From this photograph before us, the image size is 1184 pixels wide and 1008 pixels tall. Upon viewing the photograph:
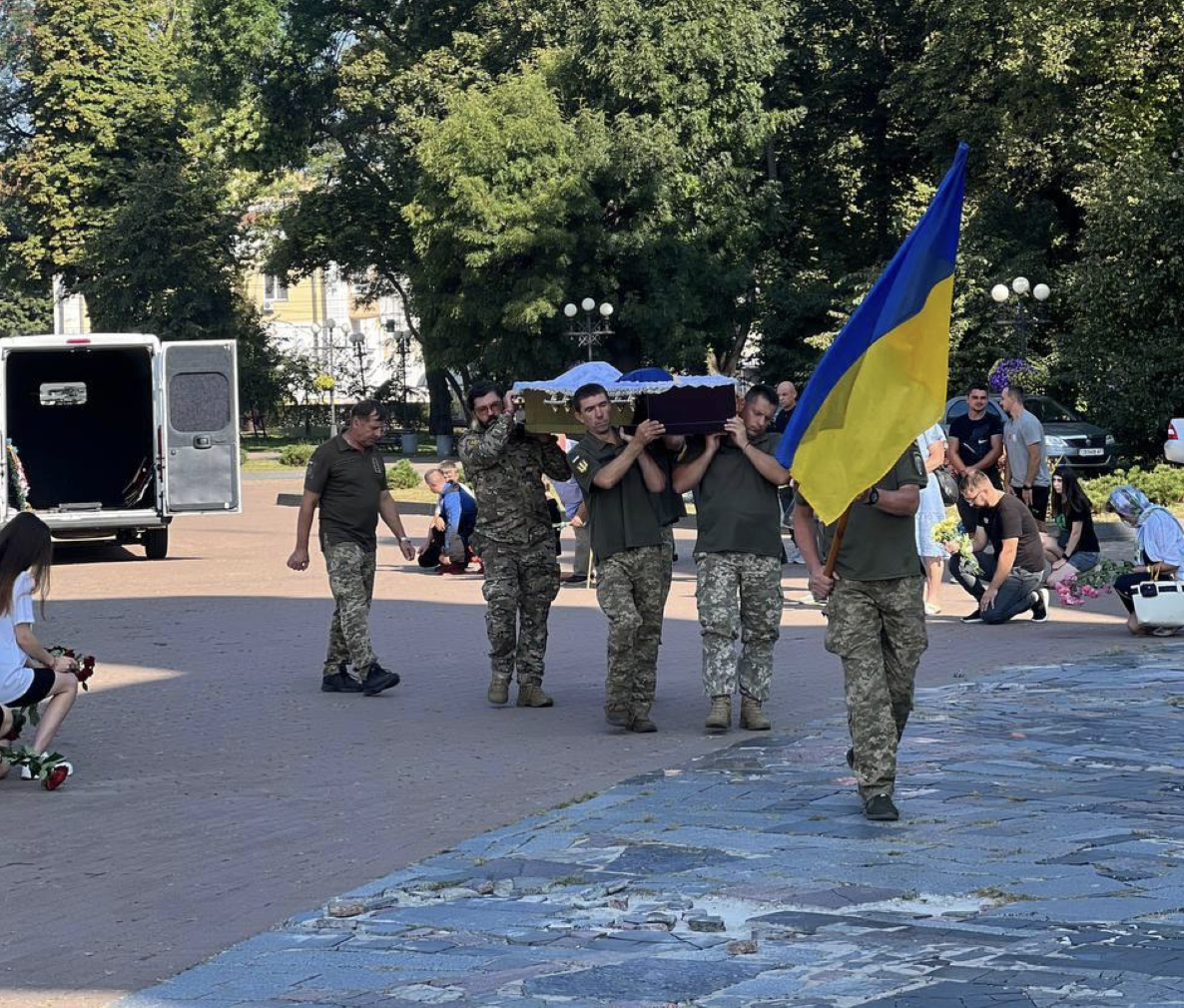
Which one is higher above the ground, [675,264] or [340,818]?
[675,264]

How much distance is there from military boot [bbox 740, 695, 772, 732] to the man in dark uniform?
2.61 m

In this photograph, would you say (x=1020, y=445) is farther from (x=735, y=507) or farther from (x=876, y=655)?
(x=876, y=655)

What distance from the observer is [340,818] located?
870cm

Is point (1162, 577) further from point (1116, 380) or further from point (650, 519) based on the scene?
point (1116, 380)

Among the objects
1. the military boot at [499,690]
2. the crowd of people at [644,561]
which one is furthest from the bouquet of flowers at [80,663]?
the military boot at [499,690]

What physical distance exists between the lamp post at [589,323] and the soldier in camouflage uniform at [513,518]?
124 ft

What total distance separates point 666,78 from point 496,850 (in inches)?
1797

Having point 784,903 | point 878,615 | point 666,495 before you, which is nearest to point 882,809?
point 878,615

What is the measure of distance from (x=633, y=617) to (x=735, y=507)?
2.67ft

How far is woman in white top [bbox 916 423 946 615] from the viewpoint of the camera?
1616 cm

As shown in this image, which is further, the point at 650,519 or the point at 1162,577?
the point at 1162,577

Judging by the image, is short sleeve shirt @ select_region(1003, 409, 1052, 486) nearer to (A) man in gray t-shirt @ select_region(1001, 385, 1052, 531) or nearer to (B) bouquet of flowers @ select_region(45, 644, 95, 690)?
(A) man in gray t-shirt @ select_region(1001, 385, 1052, 531)

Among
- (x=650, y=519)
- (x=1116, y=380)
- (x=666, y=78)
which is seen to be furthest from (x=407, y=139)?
(x=650, y=519)

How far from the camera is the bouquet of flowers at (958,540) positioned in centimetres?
1652
